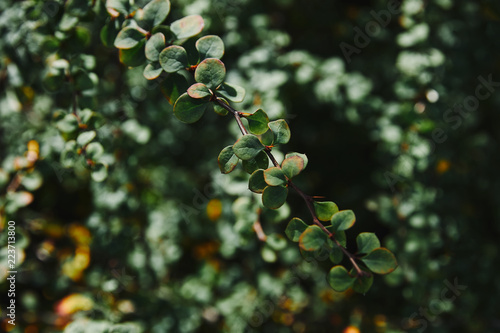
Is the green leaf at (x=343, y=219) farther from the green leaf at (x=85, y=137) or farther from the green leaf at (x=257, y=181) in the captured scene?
the green leaf at (x=85, y=137)

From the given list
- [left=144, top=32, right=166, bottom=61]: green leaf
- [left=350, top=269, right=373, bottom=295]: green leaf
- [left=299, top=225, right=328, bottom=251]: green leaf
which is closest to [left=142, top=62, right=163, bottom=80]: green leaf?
[left=144, top=32, right=166, bottom=61]: green leaf

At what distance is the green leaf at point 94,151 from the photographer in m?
0.82

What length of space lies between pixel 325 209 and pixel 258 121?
18 centimetres

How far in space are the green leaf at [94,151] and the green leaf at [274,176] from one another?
0.42 metres

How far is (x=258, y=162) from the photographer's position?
65 centimetres

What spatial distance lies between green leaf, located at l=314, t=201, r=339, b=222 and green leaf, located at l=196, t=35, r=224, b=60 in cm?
31

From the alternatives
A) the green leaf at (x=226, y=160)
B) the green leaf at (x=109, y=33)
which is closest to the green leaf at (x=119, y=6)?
the green leaf at (x=109, y=33)

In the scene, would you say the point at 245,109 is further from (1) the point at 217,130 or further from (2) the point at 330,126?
(2) the point at 330,126

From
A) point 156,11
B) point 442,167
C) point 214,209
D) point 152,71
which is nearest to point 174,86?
point 152,71

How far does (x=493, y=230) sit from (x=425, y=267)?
776 millimetres

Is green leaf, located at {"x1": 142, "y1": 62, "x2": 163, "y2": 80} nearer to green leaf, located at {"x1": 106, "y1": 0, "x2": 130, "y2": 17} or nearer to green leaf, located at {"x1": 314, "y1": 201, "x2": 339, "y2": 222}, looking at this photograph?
green leaf, located at {"x1": 106, "y1": 0, "x2": 130, "y2": 17}

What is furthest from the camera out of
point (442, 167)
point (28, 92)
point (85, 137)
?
point (442, 167)

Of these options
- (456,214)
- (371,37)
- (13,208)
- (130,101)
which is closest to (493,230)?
(456,214)

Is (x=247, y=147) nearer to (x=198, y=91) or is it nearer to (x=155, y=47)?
(x=198, y=91)
